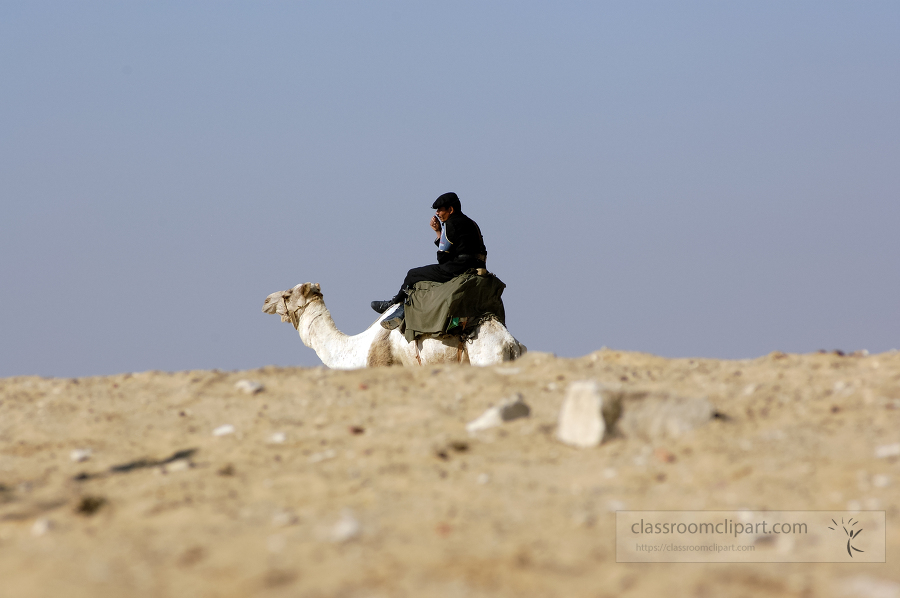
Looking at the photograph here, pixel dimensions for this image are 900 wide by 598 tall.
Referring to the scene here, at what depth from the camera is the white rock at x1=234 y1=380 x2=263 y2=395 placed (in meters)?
7.77

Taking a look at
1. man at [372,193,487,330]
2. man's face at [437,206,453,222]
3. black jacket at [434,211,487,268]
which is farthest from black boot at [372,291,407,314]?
man's face at [437,206,453,222]

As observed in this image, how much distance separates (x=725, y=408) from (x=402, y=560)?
325cm

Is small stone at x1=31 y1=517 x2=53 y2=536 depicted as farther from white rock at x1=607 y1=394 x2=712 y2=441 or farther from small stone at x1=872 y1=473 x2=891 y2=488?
small stone at x1=872 y1=473 x2=891 y2=488

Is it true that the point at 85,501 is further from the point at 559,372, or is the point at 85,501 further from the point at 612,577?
the point at 559,372

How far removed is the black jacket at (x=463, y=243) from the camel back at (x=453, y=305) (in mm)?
284

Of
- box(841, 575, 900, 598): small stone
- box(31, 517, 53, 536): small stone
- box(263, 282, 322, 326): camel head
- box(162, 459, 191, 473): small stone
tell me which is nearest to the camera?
box(841, 575, 900, 598): small stone

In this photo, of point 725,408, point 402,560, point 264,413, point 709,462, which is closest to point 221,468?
point 264,413

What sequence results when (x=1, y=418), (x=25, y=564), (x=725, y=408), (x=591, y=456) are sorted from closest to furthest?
(x=25, y=564), (x=591, y=456), (x=725, y=408), (x=1, y=418)

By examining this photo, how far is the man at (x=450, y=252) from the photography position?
12.7m

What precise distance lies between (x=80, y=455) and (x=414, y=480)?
8.92 ft

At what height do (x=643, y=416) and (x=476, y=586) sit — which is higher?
(x=643, y=416)

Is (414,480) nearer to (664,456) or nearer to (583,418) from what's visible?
(583,418)

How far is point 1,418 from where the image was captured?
784 cm

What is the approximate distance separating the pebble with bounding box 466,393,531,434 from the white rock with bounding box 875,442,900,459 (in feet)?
7.66
